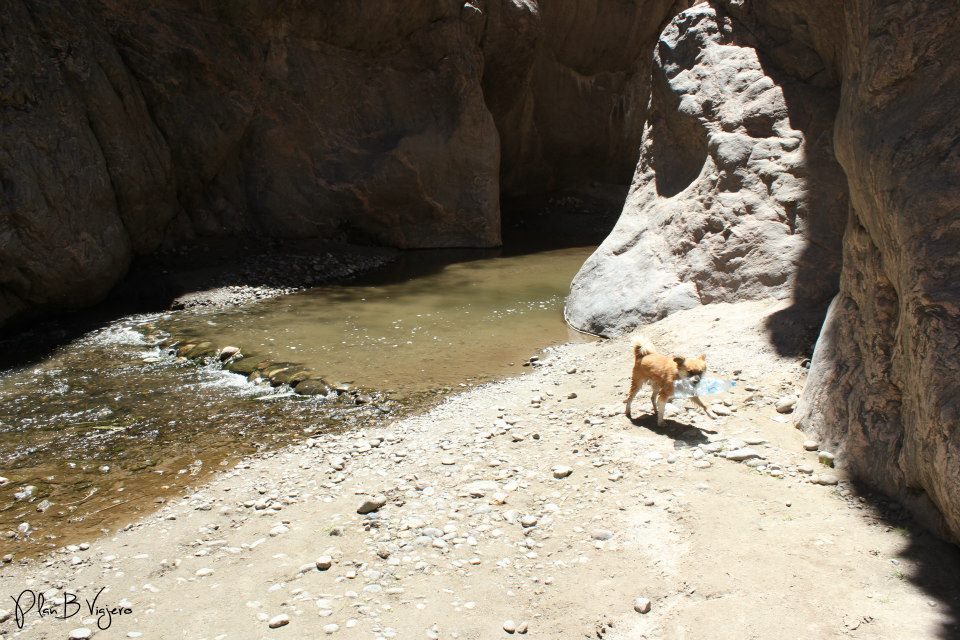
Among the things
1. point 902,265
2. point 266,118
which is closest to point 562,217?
point 266,118

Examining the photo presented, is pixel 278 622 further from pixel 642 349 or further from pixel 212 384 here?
pixel 212 384

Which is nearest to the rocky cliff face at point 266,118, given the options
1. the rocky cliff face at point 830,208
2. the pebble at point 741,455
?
the rocky cliff face at point 830,208

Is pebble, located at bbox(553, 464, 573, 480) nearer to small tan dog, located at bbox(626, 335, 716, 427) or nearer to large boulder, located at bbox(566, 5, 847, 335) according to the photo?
small tan dog, located at bbox(626, 335, 716, 427)

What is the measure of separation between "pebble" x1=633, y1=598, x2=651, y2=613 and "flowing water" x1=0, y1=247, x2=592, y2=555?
3631 millimetres

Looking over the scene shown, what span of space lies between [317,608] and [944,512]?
313 centimetres

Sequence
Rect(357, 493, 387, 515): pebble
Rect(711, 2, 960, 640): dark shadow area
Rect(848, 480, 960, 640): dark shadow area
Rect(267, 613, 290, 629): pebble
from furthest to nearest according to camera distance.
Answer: Rect(357, 493, 387, 515): pebble
Rect(711, 2, 960, 640): dark shadow area
Rect(267, 613, 290, 629): pebble
Rect(848, 480, 960, 640): dark shadow area

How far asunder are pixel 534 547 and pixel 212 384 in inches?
203

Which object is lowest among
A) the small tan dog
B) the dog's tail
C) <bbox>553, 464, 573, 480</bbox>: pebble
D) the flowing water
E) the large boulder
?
the flowing water

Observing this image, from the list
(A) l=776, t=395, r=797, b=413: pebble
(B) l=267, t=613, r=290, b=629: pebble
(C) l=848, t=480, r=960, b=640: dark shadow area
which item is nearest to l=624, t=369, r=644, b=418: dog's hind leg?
(A) l=776, t=395, r=797, b=413: pebble

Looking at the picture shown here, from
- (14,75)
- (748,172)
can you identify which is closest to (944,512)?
(748,172)

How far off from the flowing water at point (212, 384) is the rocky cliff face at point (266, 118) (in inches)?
83.9

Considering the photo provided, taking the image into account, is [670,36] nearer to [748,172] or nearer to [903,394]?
[748,172]

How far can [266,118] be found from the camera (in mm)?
14680

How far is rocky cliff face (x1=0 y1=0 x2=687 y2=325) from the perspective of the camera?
10.7 meters
